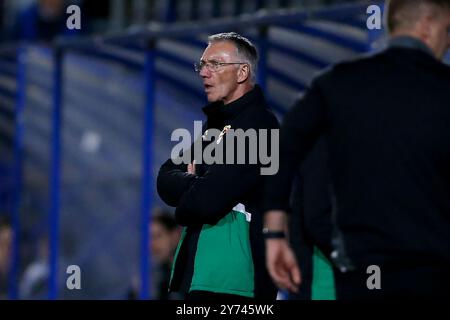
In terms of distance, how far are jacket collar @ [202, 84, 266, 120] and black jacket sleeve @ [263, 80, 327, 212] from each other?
1203 millimetres

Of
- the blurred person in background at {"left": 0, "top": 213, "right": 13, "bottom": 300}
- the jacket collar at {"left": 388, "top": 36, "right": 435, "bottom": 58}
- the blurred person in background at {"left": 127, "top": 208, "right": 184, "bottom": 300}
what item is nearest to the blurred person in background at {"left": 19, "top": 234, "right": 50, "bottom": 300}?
the blurred person in background at {"left": 0, "top": 213, "right": 13, "bottom": 300}

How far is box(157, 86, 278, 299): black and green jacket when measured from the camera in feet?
15.9

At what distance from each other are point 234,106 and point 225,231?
1.52ft

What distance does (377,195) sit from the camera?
12.2 feet

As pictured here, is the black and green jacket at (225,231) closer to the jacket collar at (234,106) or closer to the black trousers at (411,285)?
the jacket collar at (234,106)

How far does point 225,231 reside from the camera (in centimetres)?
492

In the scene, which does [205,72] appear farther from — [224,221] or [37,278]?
[37,278]

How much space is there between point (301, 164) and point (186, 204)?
2.87 ft

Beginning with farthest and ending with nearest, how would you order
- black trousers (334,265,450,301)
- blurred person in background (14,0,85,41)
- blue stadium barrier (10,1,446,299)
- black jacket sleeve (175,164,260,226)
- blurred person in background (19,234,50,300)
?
blurred person in background (14,0,85,41) → blurred person in background (19,234,50,300) → blue stadium barrier (10,1,446,299) → black jacket sleeve (175,164,260,226) → black trousers (334,265,450,301)

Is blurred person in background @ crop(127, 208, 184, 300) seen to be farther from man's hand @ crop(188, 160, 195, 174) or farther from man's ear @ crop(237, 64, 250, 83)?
man's ear @ crop(237, 64, 250, 83)

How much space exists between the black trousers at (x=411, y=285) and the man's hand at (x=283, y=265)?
18 cm

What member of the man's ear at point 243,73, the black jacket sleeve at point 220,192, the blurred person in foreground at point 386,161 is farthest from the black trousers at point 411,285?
the man's ear at point 243,73

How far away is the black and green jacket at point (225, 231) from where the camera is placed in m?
4.86

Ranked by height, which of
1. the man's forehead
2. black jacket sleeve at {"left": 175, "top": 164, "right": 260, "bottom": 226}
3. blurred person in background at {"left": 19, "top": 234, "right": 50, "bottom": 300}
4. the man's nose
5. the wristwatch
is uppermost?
the man's forehead
